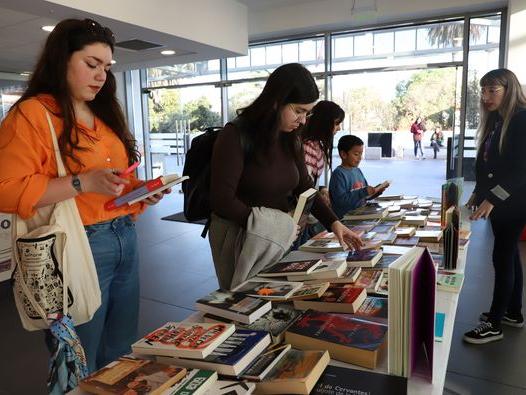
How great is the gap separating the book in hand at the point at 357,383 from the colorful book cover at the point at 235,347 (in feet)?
0.55

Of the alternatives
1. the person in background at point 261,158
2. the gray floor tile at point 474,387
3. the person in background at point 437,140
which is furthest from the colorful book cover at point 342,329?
the person in background at point 437,140

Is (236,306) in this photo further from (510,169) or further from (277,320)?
(510,169)

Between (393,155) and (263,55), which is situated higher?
(263,55)

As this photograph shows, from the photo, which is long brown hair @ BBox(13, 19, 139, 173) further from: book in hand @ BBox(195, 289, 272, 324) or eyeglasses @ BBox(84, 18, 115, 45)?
book in hand @ BBox(195, 289, 272, 324)

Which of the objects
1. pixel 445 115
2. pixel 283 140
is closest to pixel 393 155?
pixel 445 115

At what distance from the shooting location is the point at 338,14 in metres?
5.79

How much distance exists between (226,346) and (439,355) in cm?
50

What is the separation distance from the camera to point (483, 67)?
5.61 meters

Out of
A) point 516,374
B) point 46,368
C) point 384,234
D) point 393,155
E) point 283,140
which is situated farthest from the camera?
point 393,155

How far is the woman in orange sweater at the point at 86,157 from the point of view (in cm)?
111

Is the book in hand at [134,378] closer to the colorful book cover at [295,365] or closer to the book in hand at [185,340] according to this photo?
the book in hand at [185,340]

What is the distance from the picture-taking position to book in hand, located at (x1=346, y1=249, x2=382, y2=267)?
151 cm

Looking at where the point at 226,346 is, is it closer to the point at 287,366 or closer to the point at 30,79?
the point at 287,366

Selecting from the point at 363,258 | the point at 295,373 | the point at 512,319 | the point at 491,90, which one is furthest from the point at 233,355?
the point at 512,319
